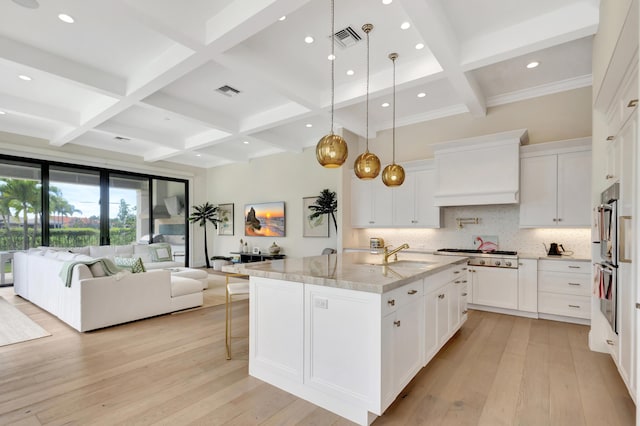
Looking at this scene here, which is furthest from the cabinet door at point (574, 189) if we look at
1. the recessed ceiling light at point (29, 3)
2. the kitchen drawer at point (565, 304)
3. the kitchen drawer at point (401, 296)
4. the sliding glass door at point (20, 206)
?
the sliding glass door at point (20, 206)

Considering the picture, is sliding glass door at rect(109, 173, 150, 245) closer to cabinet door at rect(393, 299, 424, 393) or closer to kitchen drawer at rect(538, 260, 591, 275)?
cabinet door at rect(393, 299, 424, 393)

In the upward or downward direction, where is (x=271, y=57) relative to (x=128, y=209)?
upward

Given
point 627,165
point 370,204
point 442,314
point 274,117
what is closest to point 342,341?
point 442,314

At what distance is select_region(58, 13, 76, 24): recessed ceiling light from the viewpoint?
3064mm

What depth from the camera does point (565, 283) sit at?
4.11 m

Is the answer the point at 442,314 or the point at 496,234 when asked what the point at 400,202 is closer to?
the point at 496,234

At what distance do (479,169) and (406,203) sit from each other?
133 cm


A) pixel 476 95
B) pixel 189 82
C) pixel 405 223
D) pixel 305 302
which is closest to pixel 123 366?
pixel 305 302

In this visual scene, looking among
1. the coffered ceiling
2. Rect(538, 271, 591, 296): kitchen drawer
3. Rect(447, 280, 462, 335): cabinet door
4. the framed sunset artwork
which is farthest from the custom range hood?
the framed sunset artwork

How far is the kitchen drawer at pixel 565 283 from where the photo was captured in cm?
399

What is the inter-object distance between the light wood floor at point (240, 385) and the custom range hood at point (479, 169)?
1.93 meters

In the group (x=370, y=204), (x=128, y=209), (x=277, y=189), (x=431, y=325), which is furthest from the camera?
(x=128, y=209)

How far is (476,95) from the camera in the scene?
439 cm

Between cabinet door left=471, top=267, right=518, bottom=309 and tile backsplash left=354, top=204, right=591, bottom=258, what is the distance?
63cm
